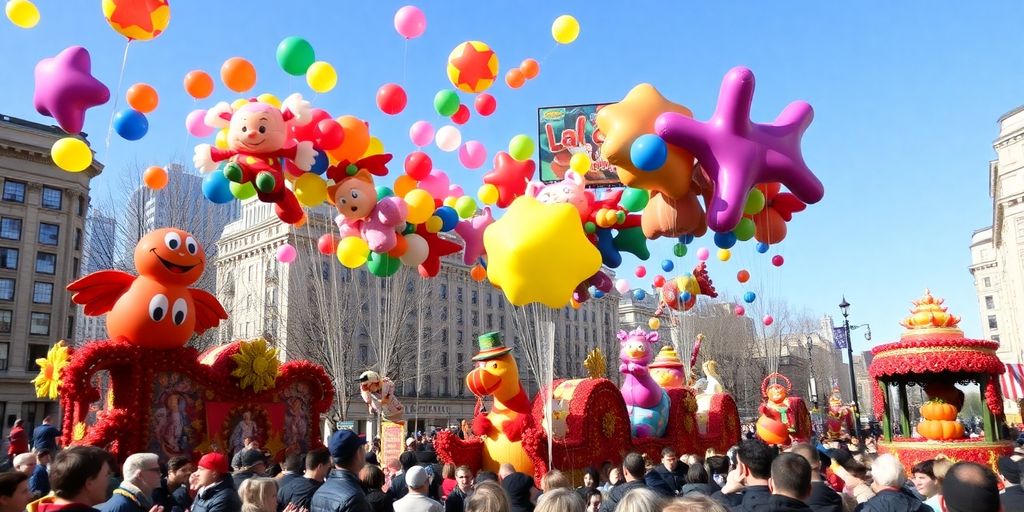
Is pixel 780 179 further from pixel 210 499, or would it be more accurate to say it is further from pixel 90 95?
pixel 90 95

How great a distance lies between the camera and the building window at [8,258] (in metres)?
42.0

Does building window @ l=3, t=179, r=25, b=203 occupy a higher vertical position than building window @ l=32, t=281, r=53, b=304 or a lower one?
higher

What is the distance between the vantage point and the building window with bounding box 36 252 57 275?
4345 centimetres

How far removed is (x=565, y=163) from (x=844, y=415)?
63.6ft

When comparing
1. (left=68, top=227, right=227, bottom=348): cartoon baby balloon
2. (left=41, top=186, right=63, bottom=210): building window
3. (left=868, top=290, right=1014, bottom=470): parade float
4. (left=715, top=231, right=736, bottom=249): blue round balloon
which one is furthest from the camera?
(left=41, top=186, right=63, bottom=210): building window

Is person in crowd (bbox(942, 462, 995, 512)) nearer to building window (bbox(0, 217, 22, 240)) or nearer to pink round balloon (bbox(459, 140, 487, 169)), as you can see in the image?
pink round balloon (bbox(459, 140, 487, 169))

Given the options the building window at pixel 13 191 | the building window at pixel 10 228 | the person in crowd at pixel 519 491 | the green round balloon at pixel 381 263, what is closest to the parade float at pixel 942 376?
the green round balloon at pixel 381 263

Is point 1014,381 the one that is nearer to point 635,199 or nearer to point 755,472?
point 635,199

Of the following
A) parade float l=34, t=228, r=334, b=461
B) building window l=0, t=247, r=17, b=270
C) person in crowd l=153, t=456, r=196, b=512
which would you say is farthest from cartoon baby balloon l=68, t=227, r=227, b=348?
building window l=0, t=247, r=17, b=270

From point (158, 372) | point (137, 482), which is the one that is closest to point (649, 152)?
point (137, 482)

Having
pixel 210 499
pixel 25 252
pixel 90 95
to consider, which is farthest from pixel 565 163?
pixel 25 252

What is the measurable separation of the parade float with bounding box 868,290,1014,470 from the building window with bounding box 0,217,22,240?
46.3 metres

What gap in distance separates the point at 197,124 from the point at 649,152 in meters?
6.50

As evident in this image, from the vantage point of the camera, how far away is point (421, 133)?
11586 mm
